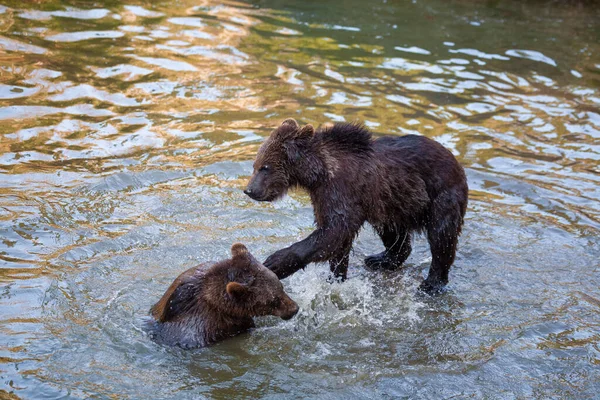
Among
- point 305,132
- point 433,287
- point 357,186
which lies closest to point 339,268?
point 433,287

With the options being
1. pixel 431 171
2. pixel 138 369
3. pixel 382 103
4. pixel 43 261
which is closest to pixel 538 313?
pixel 431 171

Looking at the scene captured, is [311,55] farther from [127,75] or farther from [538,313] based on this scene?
[538,313]

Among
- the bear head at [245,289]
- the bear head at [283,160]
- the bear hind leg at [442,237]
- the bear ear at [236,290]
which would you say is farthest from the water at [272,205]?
the bear head at [283,160]

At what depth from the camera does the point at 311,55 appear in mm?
14930

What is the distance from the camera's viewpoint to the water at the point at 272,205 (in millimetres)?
6152

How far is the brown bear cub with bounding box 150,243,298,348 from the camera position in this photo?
6375 millimetres

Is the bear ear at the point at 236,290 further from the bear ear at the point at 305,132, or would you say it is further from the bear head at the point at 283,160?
the bear ear at the point at 305,132

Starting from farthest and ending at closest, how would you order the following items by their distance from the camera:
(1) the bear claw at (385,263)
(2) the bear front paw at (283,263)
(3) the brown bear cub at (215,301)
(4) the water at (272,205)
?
(1) the bear claw at (385,263) < (2) the bear front paw at (283,263) < (3) the brown bear cub at (215,301) < (4) the water at (272,205)

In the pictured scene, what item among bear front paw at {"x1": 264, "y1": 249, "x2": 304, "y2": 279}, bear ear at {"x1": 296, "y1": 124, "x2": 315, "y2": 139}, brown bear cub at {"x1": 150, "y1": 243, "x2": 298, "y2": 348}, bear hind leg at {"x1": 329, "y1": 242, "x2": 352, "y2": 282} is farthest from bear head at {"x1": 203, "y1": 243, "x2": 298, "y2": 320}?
bear ear at {"x1": 296, "y1": 124, "x2": 315, "y2": 139}

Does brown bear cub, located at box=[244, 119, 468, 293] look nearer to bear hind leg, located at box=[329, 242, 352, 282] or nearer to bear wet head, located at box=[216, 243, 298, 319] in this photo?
bear hind leg, located at box=[329, 242, 352, 282]

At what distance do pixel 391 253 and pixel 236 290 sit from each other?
9.02 ft

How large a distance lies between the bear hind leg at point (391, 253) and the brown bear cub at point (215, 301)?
2137 millimetres

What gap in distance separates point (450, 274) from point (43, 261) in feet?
14.6

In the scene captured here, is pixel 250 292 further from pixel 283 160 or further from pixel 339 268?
pixel 339 268
